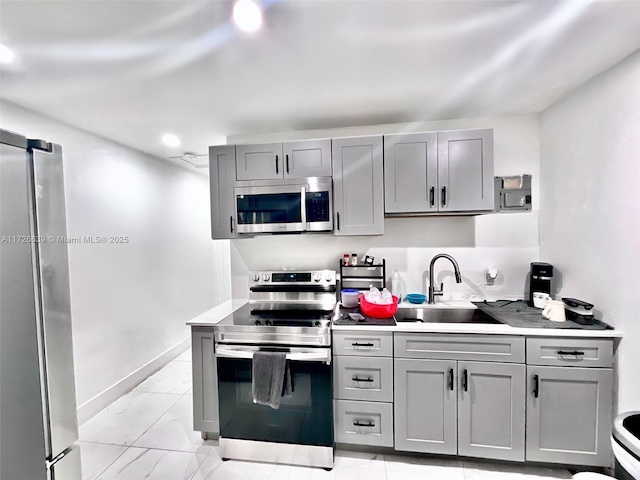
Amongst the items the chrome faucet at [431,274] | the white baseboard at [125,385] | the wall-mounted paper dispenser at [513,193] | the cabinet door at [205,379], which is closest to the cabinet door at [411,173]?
the chrome faucet at [431,274]

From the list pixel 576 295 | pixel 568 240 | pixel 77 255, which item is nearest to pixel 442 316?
pixel 576 295

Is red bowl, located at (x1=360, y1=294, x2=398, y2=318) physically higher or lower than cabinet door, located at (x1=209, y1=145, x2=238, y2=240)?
lower

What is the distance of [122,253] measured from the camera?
2889 mm

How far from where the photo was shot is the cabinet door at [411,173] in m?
2.15

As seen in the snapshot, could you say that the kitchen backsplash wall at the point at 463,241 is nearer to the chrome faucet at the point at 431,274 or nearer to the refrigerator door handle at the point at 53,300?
the chrome faucet at the point at 431,274

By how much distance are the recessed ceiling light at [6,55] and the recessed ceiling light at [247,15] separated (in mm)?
1177

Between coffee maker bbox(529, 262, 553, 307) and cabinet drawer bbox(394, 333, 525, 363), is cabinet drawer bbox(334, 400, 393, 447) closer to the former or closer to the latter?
cabinet drawer bbox(394, 333, 525, 363)

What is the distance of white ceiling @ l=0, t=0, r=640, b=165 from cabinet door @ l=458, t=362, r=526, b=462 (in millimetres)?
1833

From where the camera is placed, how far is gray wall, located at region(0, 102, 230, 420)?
2.37 m

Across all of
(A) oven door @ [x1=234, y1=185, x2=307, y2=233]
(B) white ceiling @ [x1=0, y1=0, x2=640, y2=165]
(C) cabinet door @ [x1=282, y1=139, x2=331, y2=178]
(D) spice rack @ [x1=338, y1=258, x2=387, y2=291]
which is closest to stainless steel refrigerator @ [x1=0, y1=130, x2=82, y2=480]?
(B) white ceiling @ [x1=0, y1=0, x2=640, y2=165]

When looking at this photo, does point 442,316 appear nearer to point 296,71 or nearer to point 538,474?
point 538,474

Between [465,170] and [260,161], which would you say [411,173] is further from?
[260,161]

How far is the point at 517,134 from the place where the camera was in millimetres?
2389

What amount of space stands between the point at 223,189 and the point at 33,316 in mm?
1737
